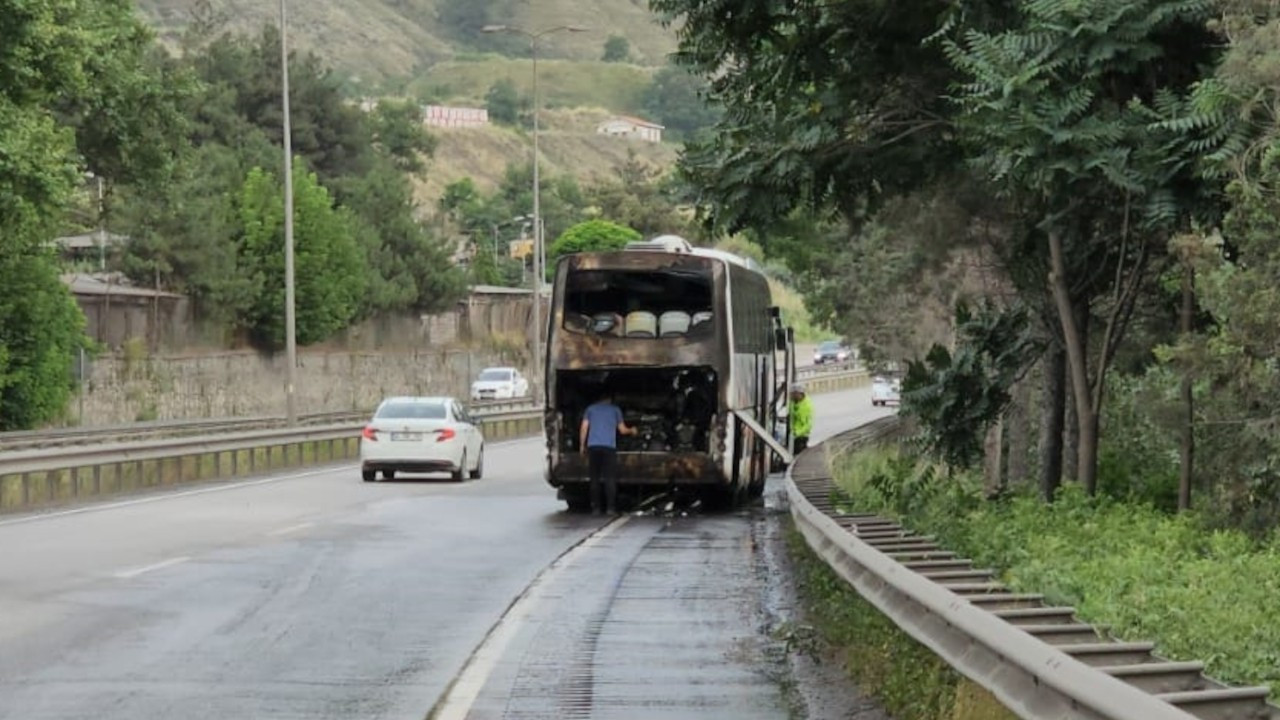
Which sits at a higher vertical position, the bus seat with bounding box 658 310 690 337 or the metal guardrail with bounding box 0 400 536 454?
the bus seat with bounding box 658 310 690 337

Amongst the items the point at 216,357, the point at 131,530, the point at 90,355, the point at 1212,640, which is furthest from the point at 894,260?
the point at 216,357

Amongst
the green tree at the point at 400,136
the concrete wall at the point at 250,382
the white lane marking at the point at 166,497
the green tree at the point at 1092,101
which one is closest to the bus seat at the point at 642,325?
the white lane marking at the point at 166,497

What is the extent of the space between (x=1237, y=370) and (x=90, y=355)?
5152cm

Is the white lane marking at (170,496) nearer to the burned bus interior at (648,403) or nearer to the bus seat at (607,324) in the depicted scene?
the burned bus interior at (648,403)

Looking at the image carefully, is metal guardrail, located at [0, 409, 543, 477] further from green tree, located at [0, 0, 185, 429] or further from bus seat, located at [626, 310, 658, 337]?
bus seat, located at [626, 310, 658, 337]

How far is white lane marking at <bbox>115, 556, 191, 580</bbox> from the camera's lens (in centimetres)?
1747

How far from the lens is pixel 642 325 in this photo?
27.5 m

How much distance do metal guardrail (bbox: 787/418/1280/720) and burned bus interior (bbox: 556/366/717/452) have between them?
15370mm

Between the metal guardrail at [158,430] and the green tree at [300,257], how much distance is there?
9.11 meters

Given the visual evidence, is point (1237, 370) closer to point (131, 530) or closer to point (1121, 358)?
point (1121, 358)

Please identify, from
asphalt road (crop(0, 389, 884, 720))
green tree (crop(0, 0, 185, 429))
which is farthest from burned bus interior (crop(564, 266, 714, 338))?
green tree (crop(0, 0, 185, 429))

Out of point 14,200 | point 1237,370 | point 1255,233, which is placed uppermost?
point 14,200

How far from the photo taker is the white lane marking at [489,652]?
1071 centimetres

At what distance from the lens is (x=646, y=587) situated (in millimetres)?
17328
